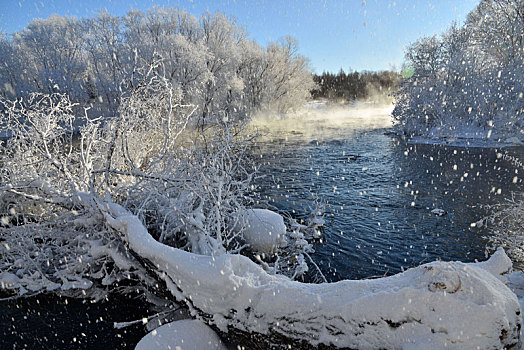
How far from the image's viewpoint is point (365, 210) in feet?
34.8

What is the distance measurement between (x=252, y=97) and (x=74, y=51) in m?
21.6

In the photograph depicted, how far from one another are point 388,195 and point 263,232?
632 cm

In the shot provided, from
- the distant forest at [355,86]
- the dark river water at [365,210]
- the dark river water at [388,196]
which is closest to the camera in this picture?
the dark river water at [365,210]

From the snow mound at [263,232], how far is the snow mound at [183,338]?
3.61m

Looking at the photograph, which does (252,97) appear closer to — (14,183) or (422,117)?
(422,117)

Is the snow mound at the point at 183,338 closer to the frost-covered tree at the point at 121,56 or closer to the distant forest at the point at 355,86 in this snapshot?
the frost-covered tree at the point at 121,56

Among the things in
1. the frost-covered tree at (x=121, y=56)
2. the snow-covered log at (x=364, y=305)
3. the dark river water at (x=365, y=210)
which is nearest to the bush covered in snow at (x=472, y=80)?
the dark river water at (x=365, y=210)

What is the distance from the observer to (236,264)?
14.6ft

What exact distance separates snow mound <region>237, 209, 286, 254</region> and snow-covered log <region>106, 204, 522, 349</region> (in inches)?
136

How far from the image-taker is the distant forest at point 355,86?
2758 inches

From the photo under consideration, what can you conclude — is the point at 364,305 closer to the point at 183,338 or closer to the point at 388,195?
the point at 183,338

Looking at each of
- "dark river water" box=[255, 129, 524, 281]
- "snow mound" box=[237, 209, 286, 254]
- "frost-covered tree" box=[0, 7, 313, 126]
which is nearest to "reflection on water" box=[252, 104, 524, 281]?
"dark river water" box=[255, 129, 524, 281]

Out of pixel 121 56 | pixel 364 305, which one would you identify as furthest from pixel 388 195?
pixel 121 56

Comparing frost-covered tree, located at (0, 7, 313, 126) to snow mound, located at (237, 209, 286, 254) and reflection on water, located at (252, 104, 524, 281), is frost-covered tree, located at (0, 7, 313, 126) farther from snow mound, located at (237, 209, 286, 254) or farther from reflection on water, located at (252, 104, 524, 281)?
snow mound, located at (237, 209, 286, 254)
